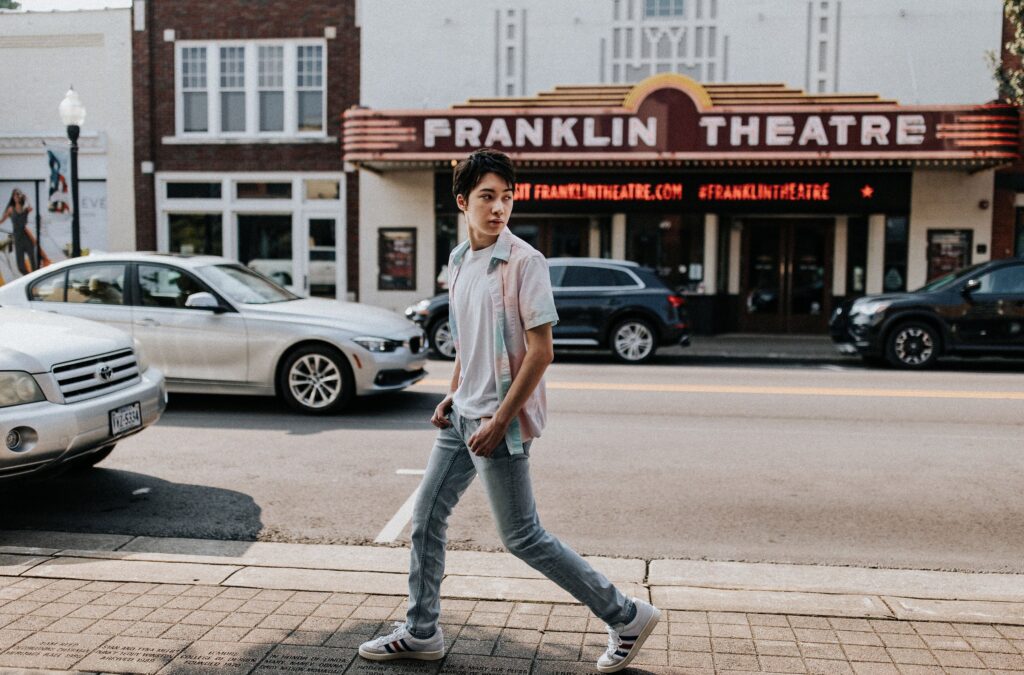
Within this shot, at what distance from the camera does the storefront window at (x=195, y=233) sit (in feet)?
72.0

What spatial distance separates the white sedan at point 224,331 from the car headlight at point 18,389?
3.66 metres

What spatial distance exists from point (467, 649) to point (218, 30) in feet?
67.1

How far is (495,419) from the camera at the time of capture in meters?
3.24

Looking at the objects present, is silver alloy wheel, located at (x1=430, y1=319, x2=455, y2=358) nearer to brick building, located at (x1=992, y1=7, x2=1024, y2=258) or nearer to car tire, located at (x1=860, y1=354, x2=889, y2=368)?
car tire, located at (x1=860, y1=354, x2=889, y2=368)

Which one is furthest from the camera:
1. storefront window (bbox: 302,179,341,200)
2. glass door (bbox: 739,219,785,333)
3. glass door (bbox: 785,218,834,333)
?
storefront window (bbox: 302,179,341,200)

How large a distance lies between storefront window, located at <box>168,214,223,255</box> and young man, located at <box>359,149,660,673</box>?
64.3 feet

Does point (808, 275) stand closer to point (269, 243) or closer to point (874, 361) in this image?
point (874, 361)

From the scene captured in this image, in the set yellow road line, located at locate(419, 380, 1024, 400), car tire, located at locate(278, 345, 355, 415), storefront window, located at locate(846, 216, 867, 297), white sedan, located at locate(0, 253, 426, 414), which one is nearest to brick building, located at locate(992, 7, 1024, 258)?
storefront window, located at locate(846, 216, 867, 297)

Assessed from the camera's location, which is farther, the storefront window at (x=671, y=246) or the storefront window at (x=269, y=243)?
the storefront window at (x=269, y=243)

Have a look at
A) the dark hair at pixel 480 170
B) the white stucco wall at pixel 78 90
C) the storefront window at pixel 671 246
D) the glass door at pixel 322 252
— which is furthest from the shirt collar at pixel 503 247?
the white stucco wall at pixel 78 90

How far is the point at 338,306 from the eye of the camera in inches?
392

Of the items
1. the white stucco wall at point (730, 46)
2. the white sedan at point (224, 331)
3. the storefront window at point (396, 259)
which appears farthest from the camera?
the storefront window at point (396, 259)

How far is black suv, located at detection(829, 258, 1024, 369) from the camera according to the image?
14.1m

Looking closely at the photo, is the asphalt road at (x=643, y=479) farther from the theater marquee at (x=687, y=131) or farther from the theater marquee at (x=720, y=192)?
the theater marquee at (x=720, y=192)
